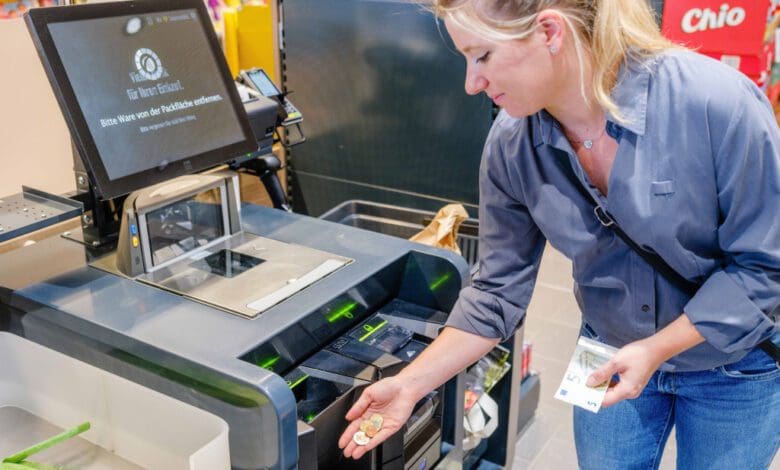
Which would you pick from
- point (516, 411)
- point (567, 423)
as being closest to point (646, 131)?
point (516, 411)

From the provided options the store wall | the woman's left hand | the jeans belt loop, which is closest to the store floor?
the woman's left hand

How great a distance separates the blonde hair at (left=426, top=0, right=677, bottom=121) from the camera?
1.13 m

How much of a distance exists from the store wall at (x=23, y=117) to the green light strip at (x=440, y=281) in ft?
3.66

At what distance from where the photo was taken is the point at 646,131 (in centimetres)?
120

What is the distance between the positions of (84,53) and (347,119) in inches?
52.4

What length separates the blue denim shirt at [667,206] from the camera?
116cm

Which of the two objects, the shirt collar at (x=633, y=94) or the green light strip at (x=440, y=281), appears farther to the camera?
the green light strip at (x=440, y=281)

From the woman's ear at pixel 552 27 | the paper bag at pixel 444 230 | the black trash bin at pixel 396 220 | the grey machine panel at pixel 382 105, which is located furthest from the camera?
the grey machine panel at pixel 382 105

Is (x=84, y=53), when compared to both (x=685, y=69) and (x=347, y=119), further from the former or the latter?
(x=347, y=119)

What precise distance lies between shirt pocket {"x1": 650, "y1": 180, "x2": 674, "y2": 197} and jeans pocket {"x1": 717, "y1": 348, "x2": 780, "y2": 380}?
0.36 metres

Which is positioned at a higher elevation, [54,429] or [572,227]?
[572,227]

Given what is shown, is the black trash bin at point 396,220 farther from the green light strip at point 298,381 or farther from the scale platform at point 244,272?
the green light strip at point 298,381

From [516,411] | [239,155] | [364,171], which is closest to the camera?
[239,155]

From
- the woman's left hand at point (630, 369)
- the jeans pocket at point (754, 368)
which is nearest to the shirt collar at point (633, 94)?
the woman's left hand at point (630, 369)
